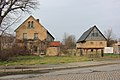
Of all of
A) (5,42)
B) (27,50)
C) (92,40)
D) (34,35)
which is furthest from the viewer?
(92,40)

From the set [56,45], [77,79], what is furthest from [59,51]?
[77,79]

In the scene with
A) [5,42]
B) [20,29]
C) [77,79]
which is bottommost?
[77,79]

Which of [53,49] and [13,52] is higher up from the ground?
[53,49]

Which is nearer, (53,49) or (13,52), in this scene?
(13,52)

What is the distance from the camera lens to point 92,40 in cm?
8450

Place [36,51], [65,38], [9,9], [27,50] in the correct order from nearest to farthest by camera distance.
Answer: [9,9], [27,50], [36,51], [65,38]

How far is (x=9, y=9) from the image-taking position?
40.7m

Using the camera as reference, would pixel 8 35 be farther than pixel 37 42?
No

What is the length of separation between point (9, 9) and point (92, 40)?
1882 inches

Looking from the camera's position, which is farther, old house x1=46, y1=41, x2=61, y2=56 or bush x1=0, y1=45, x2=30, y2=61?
old house x1=46, y1=41, x2=61, y2=56

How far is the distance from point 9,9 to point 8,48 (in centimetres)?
761

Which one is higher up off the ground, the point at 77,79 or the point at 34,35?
the point at 34,35

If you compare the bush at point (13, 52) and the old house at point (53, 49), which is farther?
the old house at point (53, 49)

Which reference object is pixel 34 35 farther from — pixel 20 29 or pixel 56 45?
pixel 56 45
